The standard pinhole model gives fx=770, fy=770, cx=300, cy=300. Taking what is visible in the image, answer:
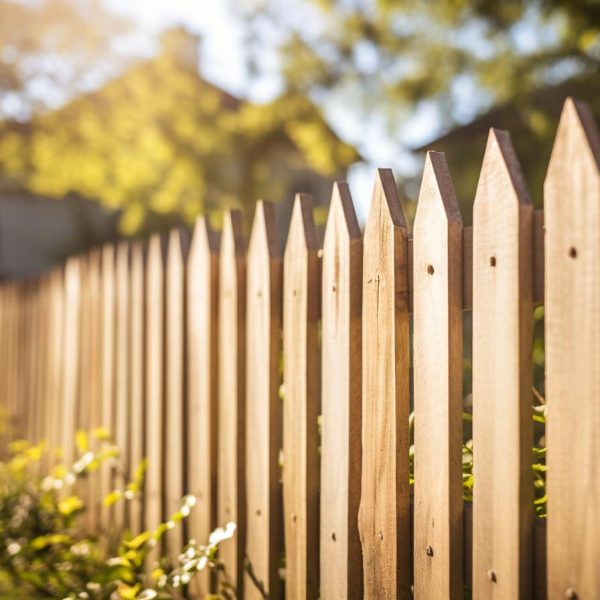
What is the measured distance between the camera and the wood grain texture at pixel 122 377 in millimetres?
3762

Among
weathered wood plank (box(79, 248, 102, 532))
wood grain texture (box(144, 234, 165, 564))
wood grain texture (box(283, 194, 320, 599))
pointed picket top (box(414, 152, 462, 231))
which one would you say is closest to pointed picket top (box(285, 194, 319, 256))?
wood grain texture (box(283, 194, 320, 599))

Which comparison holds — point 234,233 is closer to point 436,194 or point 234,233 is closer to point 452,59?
point 436,194

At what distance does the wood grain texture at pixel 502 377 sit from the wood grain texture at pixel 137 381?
221cm

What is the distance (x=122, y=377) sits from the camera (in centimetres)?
385

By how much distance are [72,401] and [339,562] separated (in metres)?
2.80

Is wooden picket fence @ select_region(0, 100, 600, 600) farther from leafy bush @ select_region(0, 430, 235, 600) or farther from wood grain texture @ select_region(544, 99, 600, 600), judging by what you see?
leafy bush @ select_region(0, 430, 235, 600)

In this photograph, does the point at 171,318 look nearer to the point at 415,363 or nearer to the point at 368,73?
the point at 415,363

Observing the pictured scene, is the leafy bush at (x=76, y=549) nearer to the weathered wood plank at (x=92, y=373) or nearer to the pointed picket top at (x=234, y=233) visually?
the weathered wood plank at (x=92, y=373)

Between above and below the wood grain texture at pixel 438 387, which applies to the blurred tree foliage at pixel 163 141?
above

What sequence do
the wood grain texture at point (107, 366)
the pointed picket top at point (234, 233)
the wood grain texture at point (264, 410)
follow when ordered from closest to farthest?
1. the wood grain texture at point (264, 410)
2. the pointed picket top at point (234, 233)
3. the wood grain texture at point (107, 366)

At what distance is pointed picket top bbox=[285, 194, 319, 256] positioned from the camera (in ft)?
7.84

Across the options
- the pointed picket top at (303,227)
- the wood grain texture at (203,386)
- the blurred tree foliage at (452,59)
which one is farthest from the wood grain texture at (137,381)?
the blurred tree foliage at (452,59)

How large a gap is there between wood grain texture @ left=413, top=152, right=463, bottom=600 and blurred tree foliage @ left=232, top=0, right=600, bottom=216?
10.1 meters

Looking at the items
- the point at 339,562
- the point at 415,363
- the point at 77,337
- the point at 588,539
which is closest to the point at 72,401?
the point at 77,337
